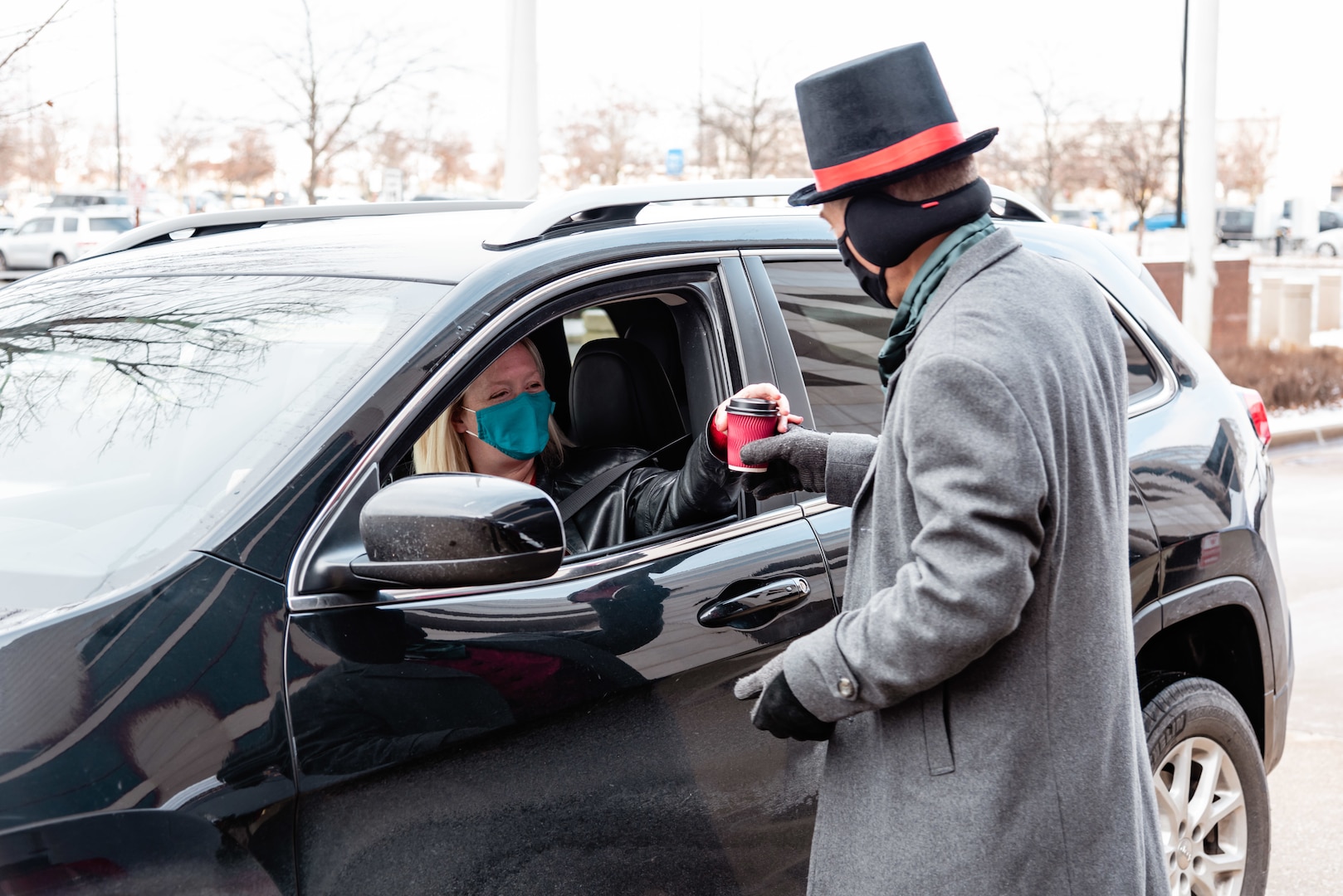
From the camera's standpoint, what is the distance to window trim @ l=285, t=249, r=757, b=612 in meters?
1.92

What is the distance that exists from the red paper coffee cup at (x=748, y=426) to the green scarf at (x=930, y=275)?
1.69ft

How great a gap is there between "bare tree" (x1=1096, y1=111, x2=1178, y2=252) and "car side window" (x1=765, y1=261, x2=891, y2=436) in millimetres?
21508

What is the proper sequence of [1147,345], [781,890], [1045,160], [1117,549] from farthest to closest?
1. [1045,160]
2. [1147,345]
3. [781,890]
4. [1117,549]

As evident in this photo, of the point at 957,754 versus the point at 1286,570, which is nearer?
the point at 957,754

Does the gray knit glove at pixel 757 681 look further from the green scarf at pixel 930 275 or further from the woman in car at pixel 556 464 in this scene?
the woman in car at pixel 556 464

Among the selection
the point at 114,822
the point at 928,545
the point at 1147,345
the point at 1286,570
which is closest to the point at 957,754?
the point at 928,545

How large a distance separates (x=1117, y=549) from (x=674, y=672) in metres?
0.79

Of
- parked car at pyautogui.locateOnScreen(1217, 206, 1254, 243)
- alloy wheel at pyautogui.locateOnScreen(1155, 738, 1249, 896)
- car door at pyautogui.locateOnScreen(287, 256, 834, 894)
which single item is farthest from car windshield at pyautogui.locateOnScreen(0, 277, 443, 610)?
parked car at pyautogui.locateOnScreen(1217, 206, 1254, 243)

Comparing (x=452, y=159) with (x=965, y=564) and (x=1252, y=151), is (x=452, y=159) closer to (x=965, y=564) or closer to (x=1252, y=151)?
(x=1252, y=151)

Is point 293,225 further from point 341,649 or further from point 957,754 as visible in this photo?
point 957,754

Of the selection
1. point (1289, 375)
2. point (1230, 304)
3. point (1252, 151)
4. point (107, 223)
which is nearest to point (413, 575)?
point (1289, 375)

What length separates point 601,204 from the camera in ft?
8.61

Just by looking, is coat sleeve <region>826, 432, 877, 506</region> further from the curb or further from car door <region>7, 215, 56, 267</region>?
car door <region>7, 215, 56, 267</region>

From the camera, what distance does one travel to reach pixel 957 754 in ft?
5.69
